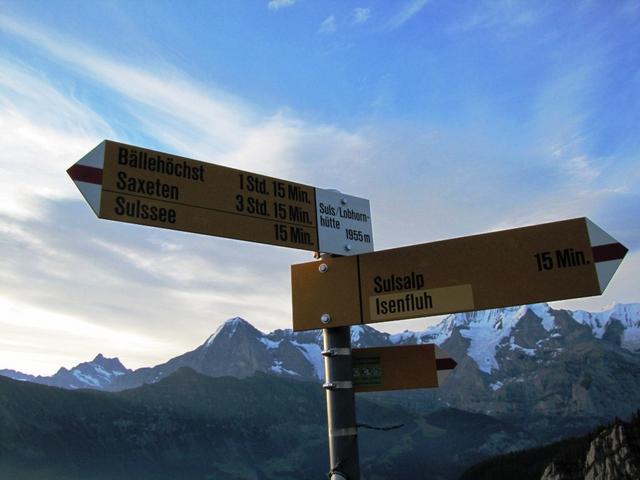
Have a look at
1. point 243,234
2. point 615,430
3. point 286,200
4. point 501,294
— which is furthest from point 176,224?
point 615,430

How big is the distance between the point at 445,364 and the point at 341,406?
5.71 feet

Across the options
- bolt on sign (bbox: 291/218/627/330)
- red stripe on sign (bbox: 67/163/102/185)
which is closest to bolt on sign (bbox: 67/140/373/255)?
red stripe on sign (bbox: 67/163/102/185)

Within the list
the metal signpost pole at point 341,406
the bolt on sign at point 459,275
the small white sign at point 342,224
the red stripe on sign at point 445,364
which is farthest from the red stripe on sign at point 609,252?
the metal signpost pole at point 341,406

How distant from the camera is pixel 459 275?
7.73 meters

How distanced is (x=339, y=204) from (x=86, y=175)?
135 inches

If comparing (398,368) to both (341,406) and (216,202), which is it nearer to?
(341,406)

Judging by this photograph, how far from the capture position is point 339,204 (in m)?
8.87

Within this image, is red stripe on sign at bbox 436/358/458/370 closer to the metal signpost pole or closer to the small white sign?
the metal signpost pole

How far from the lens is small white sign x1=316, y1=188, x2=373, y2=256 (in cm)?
853

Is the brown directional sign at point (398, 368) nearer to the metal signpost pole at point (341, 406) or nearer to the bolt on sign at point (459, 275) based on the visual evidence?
the metal signpost pole at point (341, 406)

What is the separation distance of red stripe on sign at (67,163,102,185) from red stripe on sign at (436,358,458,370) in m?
4.91

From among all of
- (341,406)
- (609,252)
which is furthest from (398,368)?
(609,252)

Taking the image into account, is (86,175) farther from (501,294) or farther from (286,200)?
(501,294)

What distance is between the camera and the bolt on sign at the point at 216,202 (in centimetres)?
718
